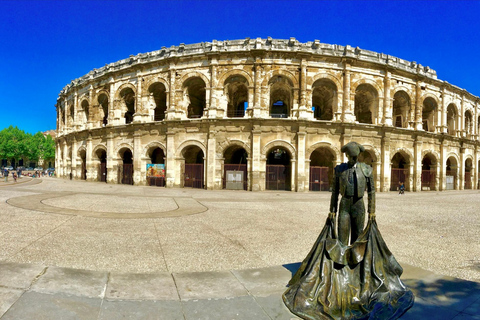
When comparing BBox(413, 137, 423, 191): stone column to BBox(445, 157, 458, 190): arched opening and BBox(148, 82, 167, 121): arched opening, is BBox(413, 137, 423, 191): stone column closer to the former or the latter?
BBox(445, 157, 458, 190): arched opening

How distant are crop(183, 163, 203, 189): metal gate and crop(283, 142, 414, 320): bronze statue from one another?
16792 mm

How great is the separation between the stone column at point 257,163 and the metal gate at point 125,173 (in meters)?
10.9

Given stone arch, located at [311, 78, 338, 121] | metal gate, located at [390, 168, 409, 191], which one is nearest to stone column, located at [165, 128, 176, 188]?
stone arch, located at [311, 78, 338, 121]

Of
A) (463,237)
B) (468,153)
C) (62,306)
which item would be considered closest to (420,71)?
(468,153)

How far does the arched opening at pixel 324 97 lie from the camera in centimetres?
1945

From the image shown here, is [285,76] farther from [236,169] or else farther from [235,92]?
[236,169]

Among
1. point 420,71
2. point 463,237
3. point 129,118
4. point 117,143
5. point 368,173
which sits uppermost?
point 420,71

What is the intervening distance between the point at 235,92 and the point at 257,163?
8011mm

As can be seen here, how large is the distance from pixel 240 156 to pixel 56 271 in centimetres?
2019

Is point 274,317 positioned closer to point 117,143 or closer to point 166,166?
point 166,166

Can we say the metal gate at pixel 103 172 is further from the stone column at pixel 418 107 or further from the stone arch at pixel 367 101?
the stone column at pixel 418 107

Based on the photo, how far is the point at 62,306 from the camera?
9.02 feet

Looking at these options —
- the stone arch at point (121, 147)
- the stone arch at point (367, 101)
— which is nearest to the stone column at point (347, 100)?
the stone arch at point (367, 101)

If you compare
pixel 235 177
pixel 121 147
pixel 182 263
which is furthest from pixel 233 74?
pixel 182 263
